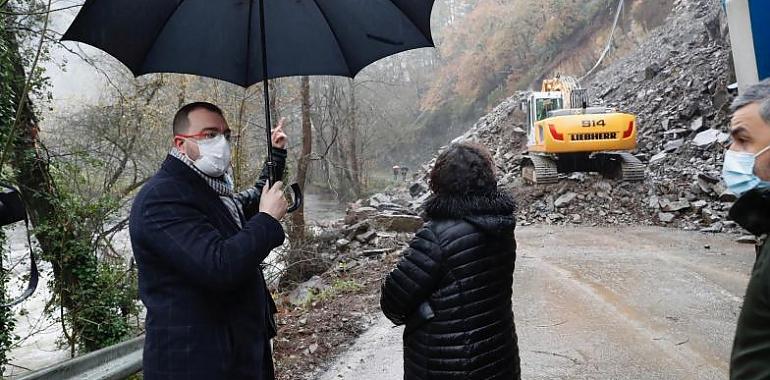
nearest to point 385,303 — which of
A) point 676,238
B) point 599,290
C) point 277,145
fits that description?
point 277,145

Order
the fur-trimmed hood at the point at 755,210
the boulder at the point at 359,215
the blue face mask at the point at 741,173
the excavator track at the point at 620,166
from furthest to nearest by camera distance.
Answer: the boulder at the point at 359,215 < the excavator track at the point at 620,166 < the blue face mask at the point at 741,173 < the fur-trimmed hood at the point at 755,210

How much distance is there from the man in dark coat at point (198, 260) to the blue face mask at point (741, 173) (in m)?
1.50

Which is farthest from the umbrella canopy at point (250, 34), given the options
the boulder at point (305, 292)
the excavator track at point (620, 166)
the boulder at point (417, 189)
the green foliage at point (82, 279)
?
the boulder at point (417, 189)

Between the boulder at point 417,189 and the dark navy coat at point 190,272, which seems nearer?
the dark navy coat at point 190,272

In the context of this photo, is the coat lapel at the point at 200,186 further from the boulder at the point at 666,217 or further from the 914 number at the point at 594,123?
the 914 number at the point at 594,123

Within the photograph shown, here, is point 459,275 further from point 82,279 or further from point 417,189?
point 417,189

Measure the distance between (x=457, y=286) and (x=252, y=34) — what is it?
152 cm

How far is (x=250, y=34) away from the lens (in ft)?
7.80

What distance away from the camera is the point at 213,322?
175 centimetres

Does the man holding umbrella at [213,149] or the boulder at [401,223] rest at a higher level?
the man holding umbrella at [213,149]

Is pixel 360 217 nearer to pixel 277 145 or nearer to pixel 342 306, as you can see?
pixel 342 306

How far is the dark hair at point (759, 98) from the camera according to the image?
139cm

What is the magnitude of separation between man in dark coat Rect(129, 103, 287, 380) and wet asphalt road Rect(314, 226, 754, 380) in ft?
7.80

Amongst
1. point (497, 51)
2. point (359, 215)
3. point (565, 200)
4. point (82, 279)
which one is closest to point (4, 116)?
point (82, 279)
